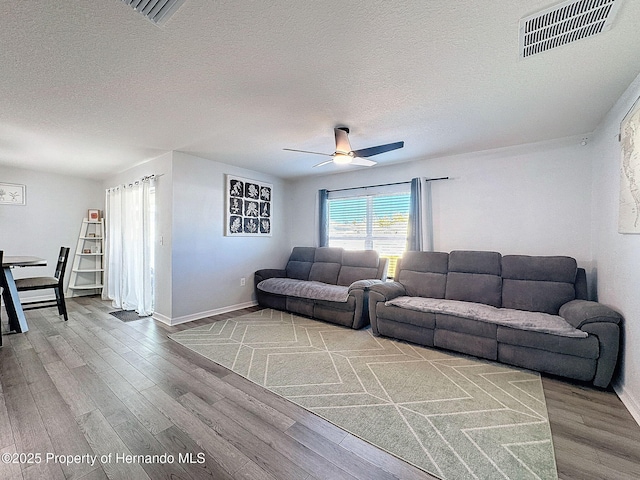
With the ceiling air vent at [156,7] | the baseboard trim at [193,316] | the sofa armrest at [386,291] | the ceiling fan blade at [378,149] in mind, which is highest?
the ceiling air vent at [156,7]

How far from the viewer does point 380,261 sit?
169 inches

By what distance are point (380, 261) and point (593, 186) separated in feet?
8.53

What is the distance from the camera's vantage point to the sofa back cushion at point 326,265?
180 inches

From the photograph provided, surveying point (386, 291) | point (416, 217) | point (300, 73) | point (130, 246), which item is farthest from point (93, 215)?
point (416, 217)

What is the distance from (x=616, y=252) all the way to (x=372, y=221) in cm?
284

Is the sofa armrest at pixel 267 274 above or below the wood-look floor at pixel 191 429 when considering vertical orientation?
above

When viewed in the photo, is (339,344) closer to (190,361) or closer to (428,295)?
(428,295)

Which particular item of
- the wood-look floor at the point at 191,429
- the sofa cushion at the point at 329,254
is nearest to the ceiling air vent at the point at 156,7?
the wood-look floor at the point at 191,429

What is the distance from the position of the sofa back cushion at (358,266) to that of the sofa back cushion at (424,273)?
0.49m

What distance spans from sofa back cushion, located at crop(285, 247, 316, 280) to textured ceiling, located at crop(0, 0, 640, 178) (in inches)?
90.4

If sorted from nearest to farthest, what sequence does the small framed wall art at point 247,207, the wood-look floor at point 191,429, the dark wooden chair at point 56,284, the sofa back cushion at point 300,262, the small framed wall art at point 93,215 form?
the wood-look floor at point 191,429
the dark wooden chair at point 56,284
the small framed wall art at point 247,207
the sofa back cushion at point 300,262
the small framed wall art at point 93,215

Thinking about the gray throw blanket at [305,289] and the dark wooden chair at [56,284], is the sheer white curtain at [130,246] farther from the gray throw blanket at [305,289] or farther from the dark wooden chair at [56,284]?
the gray throw blanket at [305,289]

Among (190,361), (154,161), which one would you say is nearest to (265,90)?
(190,361)

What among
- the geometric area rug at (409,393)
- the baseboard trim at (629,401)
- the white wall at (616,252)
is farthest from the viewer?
the white wall at (616,252)
